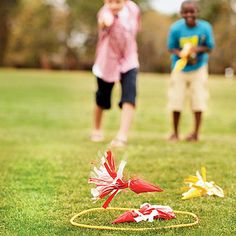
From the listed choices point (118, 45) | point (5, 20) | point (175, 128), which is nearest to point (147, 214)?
point (118, 45)

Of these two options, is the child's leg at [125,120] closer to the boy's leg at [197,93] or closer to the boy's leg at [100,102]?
the boy's leg at [100,102]

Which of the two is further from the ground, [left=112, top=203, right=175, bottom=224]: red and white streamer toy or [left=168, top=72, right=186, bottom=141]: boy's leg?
[left=112, top=203, right=175, bottom=224]: red and white streamer toy

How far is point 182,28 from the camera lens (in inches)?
296

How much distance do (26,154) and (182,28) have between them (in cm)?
247

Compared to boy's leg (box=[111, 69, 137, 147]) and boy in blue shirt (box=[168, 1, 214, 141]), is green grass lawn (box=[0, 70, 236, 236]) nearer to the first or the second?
→ boy's leg (box=[111, 69, 137, 147])

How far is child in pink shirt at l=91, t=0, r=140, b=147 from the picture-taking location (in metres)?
6.93

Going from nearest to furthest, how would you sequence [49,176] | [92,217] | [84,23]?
[92,217] < [49,176] < [84,23]

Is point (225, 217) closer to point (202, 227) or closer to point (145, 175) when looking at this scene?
point (202, 227)

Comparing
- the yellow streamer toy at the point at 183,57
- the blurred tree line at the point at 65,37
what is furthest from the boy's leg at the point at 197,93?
the blurred tree line at the point at 65,37

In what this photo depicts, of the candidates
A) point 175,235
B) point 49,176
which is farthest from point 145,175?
point 175,235

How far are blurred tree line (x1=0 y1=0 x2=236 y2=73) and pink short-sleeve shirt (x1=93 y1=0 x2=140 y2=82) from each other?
36.5 metres

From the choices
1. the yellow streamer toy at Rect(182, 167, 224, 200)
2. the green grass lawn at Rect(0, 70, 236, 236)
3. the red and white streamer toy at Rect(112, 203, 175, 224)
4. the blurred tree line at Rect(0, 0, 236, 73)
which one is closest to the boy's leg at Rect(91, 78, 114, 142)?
the green grass lawn at Rect(0, 70, 236, 236)

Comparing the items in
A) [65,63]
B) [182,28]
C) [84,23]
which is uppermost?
[182,28]

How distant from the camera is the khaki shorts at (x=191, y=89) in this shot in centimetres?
765
